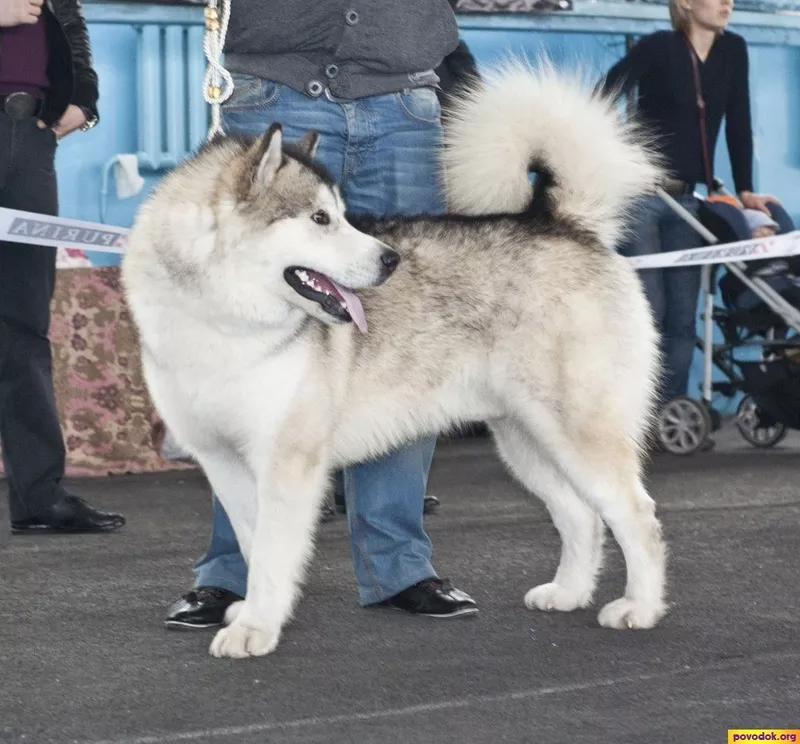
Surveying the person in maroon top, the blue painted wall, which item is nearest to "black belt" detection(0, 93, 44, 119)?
the person in maroon top

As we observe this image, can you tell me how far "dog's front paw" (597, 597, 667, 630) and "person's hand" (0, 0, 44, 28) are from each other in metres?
2.13

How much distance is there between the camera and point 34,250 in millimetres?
3553

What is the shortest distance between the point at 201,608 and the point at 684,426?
11.1 feet

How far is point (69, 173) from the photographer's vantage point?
20.5 ft

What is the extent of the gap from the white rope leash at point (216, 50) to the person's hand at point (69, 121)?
113 cm

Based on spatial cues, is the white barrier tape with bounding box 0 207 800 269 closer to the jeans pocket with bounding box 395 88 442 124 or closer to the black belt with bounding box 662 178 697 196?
the black belt with bounding box 662 178 697 196

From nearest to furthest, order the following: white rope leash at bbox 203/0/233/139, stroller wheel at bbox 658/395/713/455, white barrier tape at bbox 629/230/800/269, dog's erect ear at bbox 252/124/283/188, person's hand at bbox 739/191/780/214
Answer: dog's erect ear at bbox 252/124/283/188
white rope leash at bbox 203/0/233/139
white barrier tape at bbox 629/230/800/269
person's hand at bbox 739/191/780/214
stroller wheel at bbox 658/395/713/455

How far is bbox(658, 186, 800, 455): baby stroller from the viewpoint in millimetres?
5145

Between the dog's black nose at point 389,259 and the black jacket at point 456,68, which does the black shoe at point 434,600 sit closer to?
the dog's black nose at point 389,259

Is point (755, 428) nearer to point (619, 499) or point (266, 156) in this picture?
point (619, 499)

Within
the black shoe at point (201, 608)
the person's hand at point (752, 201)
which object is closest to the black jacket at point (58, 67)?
the black shoe at point (201, 608)

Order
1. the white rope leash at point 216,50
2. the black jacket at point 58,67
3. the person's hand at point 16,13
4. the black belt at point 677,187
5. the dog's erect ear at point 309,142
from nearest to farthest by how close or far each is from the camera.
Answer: the dog's erect ear at point 309,142 < the white rope leash at point 216,50 < the person's hand at point 16,13 < the black jacket at point 58,67 < the black belt at point 677,187

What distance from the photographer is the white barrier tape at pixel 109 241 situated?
3453mm

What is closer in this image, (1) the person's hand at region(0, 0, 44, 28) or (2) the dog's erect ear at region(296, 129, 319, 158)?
(2) the dog's erect ear at region(296, 129, 319, 158)
